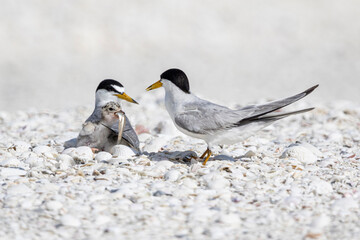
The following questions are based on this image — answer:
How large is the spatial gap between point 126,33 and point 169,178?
10172 millimetres

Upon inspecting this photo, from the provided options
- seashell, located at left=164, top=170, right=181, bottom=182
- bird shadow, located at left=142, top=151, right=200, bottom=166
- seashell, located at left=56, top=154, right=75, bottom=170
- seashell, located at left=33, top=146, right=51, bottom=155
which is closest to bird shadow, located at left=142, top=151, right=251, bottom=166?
bird shadow, located at left=142, top=151, right=200, bottom=166

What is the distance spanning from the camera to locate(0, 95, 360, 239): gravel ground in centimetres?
313

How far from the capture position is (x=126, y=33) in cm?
1370

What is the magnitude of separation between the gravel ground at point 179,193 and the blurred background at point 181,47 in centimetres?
538

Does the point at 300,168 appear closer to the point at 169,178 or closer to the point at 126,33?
the point at 169,178

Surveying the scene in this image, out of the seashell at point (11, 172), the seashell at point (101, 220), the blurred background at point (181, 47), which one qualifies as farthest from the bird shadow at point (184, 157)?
the blurred background at point (181, 47)

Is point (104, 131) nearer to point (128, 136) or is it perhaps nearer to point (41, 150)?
point (128, 136)

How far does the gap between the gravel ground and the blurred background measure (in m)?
5.38

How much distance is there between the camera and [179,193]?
362 centimetres

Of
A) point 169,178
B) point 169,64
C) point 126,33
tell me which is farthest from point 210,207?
point 126,33

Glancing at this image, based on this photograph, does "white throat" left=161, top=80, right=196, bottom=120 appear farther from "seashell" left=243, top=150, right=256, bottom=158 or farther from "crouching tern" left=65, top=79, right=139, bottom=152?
"seashell" left=243, top=150, right=256, bottom=158

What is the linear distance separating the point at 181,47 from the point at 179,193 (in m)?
10.2

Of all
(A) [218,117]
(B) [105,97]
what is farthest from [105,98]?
(A) [218,117]

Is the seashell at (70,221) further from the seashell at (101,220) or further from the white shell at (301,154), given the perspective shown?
the white shell at (301,154)
